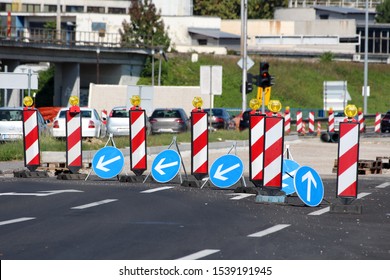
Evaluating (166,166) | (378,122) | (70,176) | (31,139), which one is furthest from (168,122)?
(166,166)

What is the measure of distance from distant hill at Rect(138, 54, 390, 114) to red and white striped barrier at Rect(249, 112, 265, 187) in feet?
209

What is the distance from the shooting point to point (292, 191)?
20.1 m

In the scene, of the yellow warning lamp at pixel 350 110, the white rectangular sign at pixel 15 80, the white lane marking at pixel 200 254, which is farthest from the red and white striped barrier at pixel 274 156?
the white rectangular sign at pixel 15 80

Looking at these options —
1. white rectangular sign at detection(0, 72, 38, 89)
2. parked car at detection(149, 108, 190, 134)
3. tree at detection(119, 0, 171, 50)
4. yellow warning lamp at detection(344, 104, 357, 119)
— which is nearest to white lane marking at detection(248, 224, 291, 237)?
yellow warning lamp at detection(344, 104, 357, 119)

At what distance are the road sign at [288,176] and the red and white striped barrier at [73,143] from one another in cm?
605

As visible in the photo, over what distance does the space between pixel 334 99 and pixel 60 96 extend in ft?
61.5

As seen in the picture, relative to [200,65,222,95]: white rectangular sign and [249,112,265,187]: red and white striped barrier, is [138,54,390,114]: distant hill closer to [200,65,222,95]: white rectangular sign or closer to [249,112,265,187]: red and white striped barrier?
[200,65,222,95]: white rectangular sign

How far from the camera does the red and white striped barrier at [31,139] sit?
25.3 m

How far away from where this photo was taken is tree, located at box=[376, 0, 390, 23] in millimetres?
144125

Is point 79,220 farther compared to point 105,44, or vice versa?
point 105,44

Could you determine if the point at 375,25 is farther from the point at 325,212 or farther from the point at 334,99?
the point at 325,212

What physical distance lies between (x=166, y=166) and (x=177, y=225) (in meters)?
7.72

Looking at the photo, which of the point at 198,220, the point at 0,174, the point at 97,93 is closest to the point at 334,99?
the point at 97,93

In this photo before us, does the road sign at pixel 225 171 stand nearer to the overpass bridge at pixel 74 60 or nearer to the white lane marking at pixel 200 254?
the white lane marking at pixel 200 254
